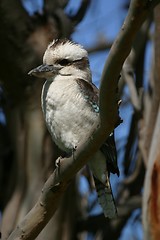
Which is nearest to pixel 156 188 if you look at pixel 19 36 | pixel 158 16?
pixel 158 16

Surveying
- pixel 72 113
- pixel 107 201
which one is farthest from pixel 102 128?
pixel 107 201

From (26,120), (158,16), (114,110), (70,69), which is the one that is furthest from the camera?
(26,120)

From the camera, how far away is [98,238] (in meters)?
4.96

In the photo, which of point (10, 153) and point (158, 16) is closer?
point (158, 16)

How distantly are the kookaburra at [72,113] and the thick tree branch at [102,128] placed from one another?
577mm

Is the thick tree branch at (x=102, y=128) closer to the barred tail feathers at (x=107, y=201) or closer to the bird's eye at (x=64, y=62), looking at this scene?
the barred tail feathers at (x=107, y=201)

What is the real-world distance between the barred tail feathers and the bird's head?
609mm

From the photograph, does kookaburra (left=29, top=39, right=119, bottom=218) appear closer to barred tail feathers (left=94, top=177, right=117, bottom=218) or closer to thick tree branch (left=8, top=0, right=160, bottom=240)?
barred tail feathers (left=94, top=177, right=117, bottom=218)

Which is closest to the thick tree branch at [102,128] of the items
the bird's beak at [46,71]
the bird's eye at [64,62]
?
the bird's beak at [46,71]

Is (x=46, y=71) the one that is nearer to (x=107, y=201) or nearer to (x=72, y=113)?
(x=72, y=113)

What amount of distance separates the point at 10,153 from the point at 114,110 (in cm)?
269

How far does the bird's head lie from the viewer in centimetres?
368

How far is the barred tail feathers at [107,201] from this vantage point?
352cm

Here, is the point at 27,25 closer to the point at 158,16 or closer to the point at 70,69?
the point at 158,16
